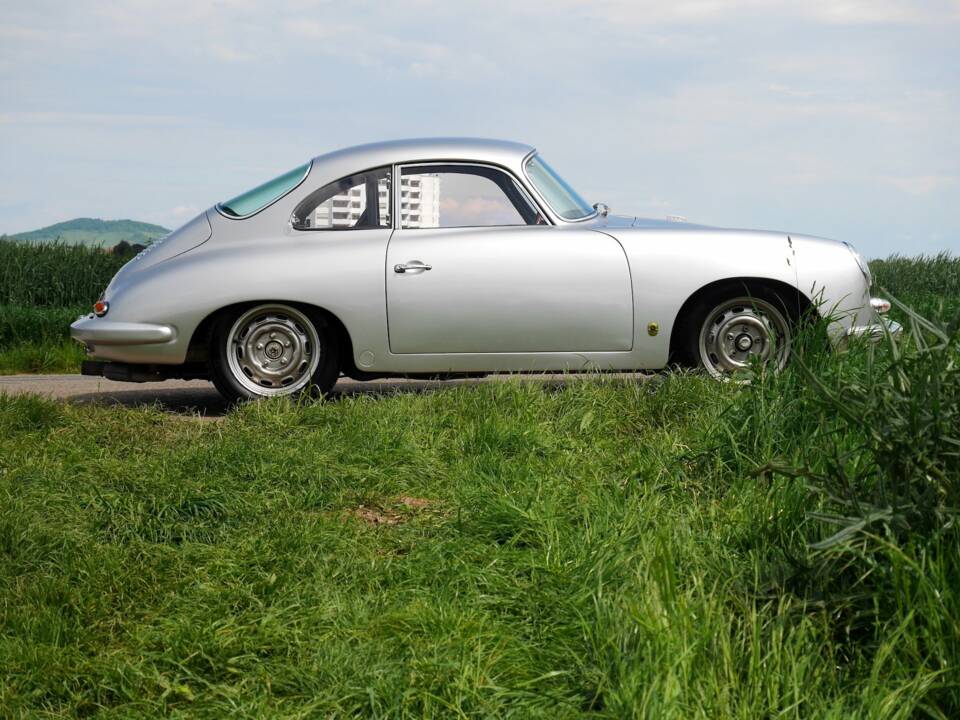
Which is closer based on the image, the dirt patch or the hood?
the dirt patch

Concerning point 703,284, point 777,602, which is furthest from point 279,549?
point 703,284

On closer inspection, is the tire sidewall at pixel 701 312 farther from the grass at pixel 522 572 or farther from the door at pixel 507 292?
the grass at pixel 522 572

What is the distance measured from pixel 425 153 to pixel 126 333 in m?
2.32

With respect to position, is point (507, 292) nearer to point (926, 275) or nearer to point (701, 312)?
point (701, 312)

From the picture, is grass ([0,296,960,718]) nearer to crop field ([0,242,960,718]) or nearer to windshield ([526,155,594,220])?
crop field ([0,242,960,718])

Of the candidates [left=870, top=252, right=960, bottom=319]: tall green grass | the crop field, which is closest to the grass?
the crop field

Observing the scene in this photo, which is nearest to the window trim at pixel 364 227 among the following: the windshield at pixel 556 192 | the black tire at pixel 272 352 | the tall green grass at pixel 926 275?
the black tire at pixel 272 352

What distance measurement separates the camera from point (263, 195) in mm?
7520

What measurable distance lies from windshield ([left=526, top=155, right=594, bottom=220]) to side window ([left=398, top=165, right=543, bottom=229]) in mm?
173

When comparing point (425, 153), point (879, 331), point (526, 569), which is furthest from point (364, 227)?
point (526, 569)

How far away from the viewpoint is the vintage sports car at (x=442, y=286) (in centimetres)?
703

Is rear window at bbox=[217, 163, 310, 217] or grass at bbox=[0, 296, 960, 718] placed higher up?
rear window at bbox=[217, 163, 310, 217]

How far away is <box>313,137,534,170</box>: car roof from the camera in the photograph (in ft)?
Result: 24.0

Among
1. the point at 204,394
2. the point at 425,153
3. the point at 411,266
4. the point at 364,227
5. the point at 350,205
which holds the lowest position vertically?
the point at 204,394
